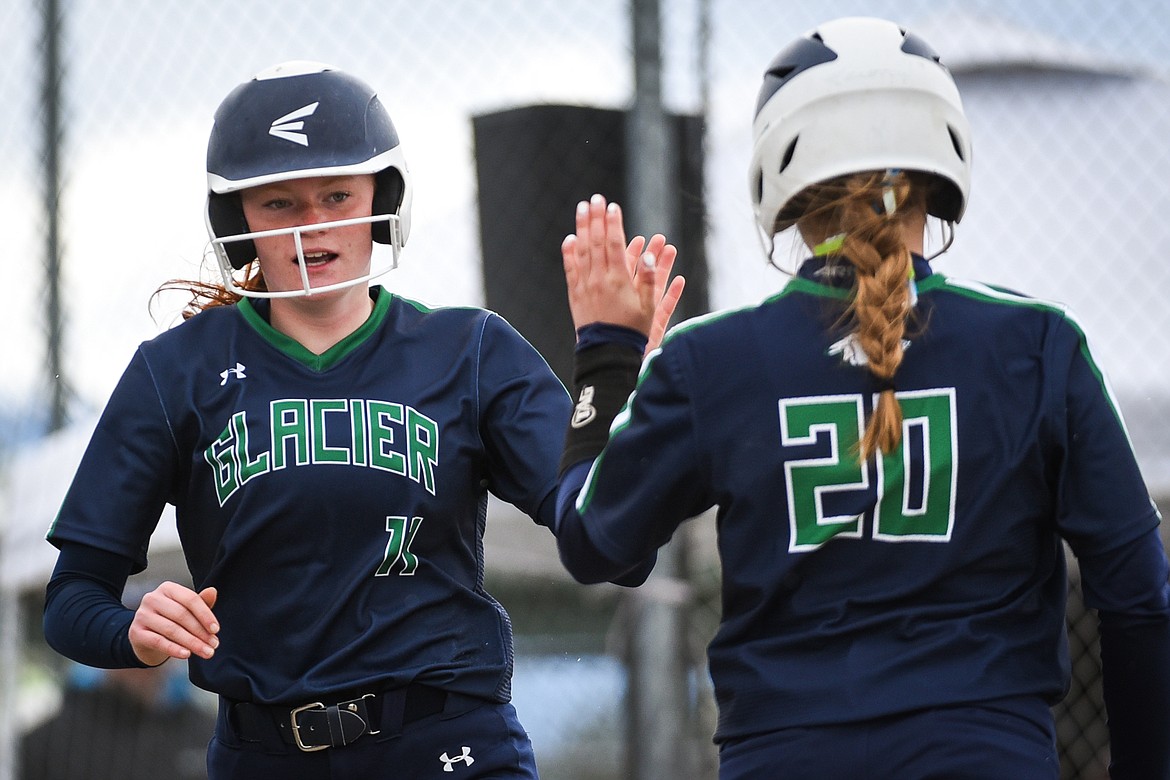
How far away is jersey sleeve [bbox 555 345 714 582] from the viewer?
197 cm

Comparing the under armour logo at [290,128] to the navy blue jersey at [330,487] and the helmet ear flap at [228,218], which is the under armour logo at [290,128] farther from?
the navy blue jersey at [330,487]

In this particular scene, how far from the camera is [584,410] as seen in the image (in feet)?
7.08

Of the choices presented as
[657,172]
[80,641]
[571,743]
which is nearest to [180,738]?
[571,743]

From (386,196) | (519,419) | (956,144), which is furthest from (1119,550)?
(386,196)

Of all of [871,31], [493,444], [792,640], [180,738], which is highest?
[871,31]

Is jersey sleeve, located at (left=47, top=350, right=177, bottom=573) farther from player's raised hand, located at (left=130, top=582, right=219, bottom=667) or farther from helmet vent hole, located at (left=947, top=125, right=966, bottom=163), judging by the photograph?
helmet vent hole, located at (left=947, top=125, right=966, bottom=163)

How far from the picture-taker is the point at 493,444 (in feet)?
8.75

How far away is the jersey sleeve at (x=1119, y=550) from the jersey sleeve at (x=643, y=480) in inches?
18.7

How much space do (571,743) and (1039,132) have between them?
3.09 metres

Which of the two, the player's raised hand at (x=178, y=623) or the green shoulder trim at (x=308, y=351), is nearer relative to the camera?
the player's raised hand at (x=178, y=623)

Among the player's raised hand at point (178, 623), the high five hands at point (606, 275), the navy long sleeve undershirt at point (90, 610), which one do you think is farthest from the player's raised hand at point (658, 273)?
the navy long sleeve undershirt at point (90, 610)

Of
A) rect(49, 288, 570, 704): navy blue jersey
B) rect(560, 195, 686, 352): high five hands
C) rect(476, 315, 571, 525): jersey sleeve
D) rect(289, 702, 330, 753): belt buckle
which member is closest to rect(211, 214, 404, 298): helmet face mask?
rect(49, 288, 570, 704): navy blue jersey

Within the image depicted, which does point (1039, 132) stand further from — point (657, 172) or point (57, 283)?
A: point (57, 283)

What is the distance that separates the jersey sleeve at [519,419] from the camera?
2582 millimetres
